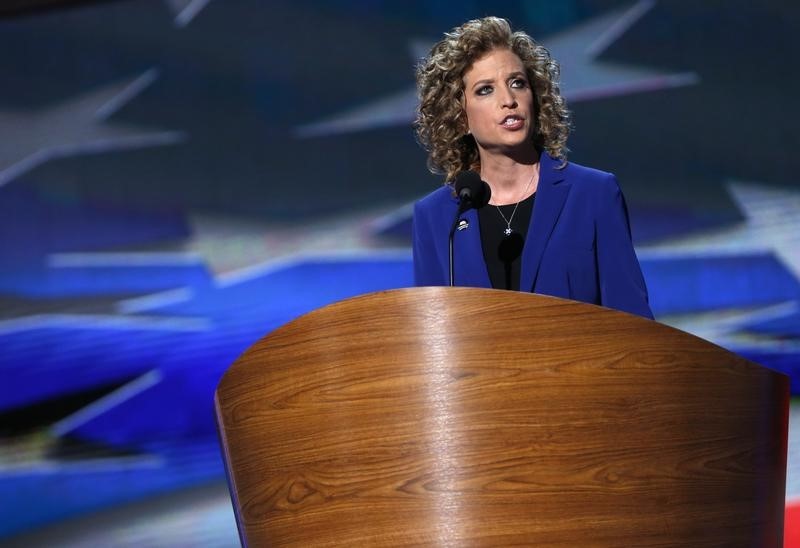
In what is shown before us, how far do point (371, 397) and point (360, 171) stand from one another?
292 cm

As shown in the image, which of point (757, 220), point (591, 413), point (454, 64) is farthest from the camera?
point (757, 220)

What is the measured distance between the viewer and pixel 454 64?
2422 mm

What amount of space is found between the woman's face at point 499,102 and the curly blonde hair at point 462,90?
3 cm

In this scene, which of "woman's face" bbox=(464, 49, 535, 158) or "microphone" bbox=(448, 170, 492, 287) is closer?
"microphone" bbox=(448, 170, 492, 287)

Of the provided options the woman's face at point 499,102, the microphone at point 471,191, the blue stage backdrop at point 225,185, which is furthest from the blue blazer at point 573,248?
the blue stage backdrop at point 225,185

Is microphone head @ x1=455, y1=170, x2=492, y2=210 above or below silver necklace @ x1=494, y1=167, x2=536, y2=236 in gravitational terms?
above

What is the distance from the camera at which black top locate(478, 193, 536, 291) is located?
2.25m

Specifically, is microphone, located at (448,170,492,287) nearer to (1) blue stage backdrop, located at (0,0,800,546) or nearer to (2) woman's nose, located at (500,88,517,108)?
(2) woman's nose, located at (500,88,517,108)

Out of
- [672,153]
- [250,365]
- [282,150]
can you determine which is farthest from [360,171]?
[250,365]

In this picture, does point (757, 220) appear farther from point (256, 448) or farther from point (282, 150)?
point (256, 448)

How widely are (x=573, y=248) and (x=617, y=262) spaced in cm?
9

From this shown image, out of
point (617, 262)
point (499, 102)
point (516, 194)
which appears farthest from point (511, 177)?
point (617, 262)

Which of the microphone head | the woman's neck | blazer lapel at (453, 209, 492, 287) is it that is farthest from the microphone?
the woman's neck

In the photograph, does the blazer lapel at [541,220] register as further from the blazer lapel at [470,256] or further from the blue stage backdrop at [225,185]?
the blue stage backdrop at [225,185]
